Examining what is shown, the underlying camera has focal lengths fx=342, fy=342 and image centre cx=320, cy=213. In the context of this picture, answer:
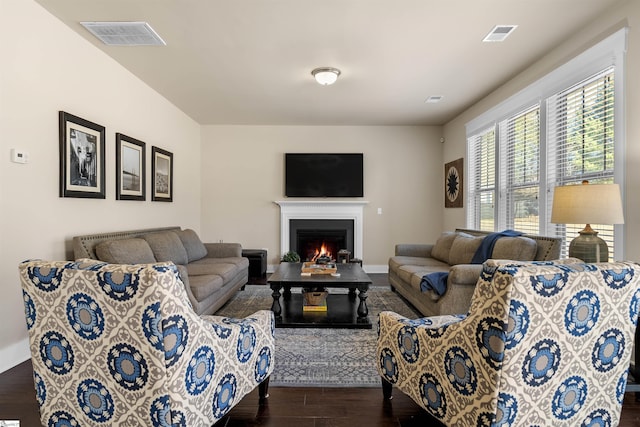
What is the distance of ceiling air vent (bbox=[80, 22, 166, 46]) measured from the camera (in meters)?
2.88

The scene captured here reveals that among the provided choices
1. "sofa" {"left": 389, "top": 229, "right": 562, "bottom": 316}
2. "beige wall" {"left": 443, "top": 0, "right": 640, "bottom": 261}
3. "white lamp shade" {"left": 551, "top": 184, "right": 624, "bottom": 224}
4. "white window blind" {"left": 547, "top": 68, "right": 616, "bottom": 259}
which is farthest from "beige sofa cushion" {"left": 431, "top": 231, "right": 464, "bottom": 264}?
"white lamp shade" {"left": 551, "top": 184, "right": 624, "bottom": 224}

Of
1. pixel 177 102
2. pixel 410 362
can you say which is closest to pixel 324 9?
pixel 410 362

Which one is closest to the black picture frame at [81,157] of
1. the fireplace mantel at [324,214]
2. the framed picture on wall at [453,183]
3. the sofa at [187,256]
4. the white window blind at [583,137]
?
the sofa at [187,256]

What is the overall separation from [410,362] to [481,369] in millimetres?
467

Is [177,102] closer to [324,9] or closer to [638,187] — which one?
[324,9]

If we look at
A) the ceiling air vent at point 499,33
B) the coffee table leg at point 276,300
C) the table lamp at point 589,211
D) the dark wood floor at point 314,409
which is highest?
the ceiling air vent at point 499,33

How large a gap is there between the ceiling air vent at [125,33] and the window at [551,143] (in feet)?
12.3

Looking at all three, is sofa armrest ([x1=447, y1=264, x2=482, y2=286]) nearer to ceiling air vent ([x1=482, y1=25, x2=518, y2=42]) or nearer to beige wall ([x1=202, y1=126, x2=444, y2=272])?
ceiling air vent ([x1=482, y1=25, x2=518, y2=42])

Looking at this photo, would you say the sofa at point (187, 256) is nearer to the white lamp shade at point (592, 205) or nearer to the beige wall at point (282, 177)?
the beige wall at point (282, 177)

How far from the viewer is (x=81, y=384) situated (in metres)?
1.47

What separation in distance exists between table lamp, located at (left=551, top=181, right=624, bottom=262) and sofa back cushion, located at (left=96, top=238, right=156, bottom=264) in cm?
348

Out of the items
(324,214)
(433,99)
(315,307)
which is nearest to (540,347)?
(315,307)

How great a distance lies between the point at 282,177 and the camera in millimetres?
6266

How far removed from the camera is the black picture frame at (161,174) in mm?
4582
